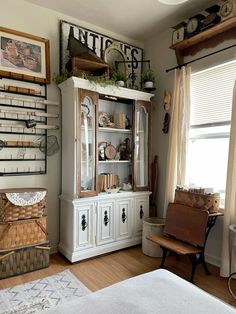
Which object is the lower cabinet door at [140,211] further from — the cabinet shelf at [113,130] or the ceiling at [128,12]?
the ceiling at [128,12]

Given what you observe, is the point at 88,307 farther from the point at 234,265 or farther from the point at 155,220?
the point at 155,220

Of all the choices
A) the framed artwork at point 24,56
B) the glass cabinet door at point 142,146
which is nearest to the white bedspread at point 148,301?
the glass cabinet door at point 142,146

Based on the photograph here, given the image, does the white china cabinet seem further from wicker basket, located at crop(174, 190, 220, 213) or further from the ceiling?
the ceiling

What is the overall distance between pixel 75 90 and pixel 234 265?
2.46 metres

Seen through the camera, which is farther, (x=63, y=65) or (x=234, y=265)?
(x=63, y=65)

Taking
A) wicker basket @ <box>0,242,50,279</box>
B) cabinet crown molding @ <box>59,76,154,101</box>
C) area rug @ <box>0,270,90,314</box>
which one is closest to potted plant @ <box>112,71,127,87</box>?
cabinet crown molding @ <box>59,76,154,101</box>

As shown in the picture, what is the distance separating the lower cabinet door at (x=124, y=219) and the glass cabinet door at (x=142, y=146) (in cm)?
26

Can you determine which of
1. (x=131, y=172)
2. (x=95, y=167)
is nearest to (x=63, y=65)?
(x=95, y=167)

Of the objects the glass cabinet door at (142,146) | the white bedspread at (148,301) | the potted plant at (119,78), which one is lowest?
the white bedspread at (148,301)

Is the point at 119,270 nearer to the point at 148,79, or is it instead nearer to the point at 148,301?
the point at 148,301

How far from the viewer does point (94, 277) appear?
242 centimetres

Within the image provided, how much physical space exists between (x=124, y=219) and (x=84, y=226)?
608 mm

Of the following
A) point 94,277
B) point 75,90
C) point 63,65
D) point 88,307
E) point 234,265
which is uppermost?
point 63,65

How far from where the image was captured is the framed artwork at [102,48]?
2.97 metres
